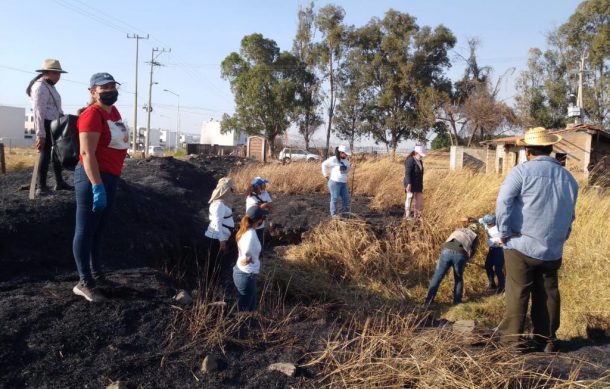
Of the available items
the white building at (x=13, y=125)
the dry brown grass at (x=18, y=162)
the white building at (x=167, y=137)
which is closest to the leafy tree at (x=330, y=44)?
the dry brown grass at (x=18, y=162)

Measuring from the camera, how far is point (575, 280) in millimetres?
6008

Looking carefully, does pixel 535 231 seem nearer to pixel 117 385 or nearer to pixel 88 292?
pixel 117 385

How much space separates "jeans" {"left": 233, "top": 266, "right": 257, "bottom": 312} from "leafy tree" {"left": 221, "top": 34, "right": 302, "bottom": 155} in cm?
3199

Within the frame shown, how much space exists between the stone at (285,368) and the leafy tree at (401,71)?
30.9 m

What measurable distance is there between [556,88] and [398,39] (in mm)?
10563

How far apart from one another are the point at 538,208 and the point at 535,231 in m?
0.17

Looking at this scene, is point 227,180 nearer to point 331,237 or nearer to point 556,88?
point 331,237

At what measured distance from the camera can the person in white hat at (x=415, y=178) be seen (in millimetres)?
8672

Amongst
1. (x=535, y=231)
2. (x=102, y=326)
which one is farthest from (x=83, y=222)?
(x=535, y=231)

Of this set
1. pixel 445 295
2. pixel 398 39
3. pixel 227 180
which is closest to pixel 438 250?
pixel 445 295

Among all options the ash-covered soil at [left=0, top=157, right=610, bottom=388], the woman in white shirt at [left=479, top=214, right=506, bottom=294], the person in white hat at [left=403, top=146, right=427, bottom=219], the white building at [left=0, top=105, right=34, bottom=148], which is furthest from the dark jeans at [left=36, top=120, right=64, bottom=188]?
the white building at [left=0, top=105, right=34, bottom=148]

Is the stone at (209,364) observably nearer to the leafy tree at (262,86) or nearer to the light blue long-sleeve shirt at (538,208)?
the light blue long-sleeve shirt at (538,208)

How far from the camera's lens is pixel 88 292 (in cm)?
360

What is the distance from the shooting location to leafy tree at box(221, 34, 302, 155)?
3678 centimetres
